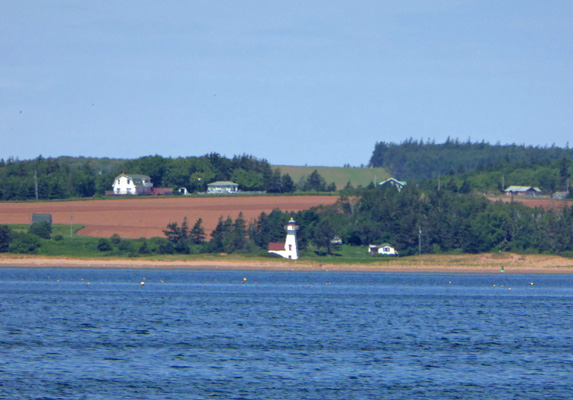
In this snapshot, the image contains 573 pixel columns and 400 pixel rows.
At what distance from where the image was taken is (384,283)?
105 metres

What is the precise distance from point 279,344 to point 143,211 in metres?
115

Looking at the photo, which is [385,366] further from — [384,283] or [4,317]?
[384,283]

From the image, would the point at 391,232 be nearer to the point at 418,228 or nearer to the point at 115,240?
the point at 418,228

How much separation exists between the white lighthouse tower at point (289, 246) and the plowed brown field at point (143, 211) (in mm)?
17828

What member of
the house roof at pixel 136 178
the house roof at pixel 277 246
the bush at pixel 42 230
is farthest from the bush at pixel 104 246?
the house roof at pixel 136 178

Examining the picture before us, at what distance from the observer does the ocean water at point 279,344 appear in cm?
3428

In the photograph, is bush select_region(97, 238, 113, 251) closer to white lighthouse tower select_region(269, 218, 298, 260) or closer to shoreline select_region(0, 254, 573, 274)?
shoreline select_region(0, 254, 573, 274)

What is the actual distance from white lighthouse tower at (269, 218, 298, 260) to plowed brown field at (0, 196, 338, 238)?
17828mm

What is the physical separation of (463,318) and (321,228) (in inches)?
3037

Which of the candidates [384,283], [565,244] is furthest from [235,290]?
[565,244]

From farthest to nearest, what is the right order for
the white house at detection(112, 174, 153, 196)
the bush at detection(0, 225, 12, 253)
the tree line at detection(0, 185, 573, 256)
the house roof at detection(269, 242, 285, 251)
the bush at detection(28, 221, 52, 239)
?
the white house at detection(112, 174, 153, 196) → the tree line at detection(0, 185, 573, 256) → the house roof at detection(269, 242, 285, 251) → the bush at detection(28, 221, 52, 239) → the bush at detection(0, 225, 12, 253)

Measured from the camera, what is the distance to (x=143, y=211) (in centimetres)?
15788

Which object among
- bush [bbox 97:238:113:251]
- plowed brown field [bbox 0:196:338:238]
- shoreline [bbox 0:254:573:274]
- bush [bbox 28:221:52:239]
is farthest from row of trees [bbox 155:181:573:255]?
bush [bbox 28:221:52:239]

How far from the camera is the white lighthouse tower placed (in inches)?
5276
